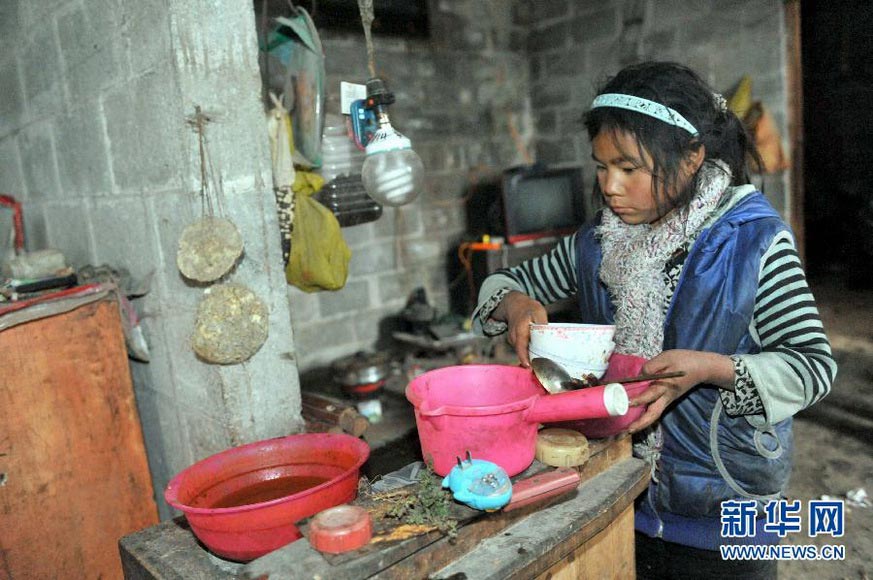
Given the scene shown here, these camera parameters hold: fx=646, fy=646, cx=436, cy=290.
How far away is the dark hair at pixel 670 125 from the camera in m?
1.58

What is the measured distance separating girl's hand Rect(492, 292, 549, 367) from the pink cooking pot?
23cm

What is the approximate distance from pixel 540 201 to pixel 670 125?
11.5 feet

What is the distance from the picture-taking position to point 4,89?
10.6 feet

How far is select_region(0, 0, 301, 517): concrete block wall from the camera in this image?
1.88m

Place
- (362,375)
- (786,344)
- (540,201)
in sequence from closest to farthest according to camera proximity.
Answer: (786,344) < (362,375) < (540,201)

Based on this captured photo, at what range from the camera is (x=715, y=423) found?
5.10 ft

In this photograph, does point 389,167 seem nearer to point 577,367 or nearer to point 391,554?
point 577,367

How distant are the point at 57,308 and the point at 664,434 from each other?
6.57 feet

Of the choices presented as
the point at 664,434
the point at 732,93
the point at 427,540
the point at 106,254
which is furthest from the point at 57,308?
the point at 732,93

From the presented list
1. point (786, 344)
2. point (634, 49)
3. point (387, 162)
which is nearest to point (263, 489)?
point (387, 162)

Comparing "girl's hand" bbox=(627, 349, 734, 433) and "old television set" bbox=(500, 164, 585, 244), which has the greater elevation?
"old television set" bbox=(500, 164, 585, 244)

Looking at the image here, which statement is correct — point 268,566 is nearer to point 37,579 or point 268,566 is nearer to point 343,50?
point 37,579

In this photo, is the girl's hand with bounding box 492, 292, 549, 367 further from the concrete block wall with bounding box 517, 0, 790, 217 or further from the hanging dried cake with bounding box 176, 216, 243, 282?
the concrete block wall with bounding box 517, 0, 790, 217

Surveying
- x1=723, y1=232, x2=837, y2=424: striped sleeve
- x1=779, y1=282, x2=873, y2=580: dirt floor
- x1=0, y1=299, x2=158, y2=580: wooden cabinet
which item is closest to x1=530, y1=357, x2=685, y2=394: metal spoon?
x1=723, y1=232, x2=837, y2=424: striped sleeve
